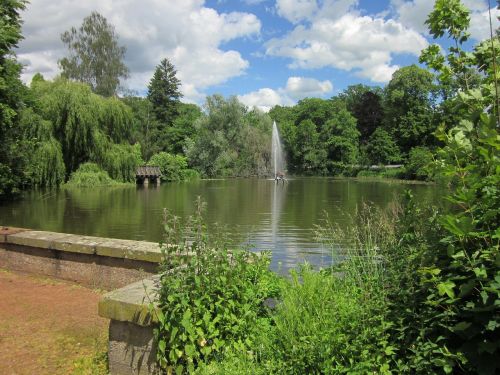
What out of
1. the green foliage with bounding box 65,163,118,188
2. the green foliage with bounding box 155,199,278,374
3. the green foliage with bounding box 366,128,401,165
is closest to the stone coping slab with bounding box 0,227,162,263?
the green foliage with bounding box 155,199,278,374

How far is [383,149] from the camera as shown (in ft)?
180

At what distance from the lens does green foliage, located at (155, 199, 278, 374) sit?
2.86 meters

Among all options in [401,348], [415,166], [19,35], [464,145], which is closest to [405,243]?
[401,348]

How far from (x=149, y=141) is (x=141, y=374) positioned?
55008 mm

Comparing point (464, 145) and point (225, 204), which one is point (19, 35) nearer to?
point (225, 204)

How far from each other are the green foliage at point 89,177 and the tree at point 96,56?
1501 centimetres

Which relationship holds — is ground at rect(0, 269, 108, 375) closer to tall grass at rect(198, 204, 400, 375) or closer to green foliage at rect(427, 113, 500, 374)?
tall grass at rect(198, 204, 400, 375)

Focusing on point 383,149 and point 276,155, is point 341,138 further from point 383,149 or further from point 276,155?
point 276,155

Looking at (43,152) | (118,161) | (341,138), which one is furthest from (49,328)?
(341,138)

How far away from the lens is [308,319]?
283cm

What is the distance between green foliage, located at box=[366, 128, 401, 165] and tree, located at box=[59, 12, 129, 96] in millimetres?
31743

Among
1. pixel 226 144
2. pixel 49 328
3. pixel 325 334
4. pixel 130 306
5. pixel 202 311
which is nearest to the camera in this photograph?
pixel 325 334

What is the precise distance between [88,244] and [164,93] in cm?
5840

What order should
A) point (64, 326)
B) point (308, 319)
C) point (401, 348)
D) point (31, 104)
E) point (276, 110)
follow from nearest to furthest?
point (401, 348) < point (308, 319) < point (64, 326) < point (31, 104) < point (276, 110)
